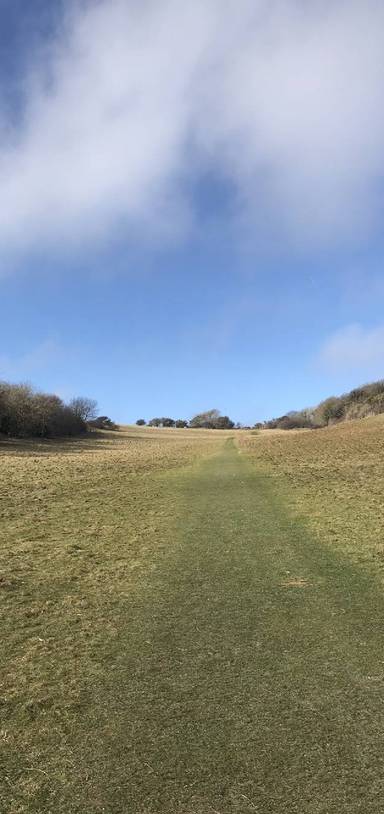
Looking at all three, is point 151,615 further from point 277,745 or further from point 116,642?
point 277,745

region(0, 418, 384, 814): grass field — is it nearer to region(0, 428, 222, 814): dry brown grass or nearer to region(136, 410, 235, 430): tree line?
region(0, 428, 222, 814): dry brown grass

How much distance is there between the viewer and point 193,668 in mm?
5684

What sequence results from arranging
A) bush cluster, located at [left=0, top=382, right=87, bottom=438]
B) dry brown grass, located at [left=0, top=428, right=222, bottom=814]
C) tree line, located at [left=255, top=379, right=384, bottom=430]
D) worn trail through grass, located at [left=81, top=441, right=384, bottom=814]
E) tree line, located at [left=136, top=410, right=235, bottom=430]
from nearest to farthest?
worn trail through grass, located at [left=81, top=441, right=384, bottom=814] → dry brown grass, located at [left=0, top=428, right=222, bottom=814] → bush cluster, located at [left=0, top=382, right=87, bottom=438] → tree line, located at [left=255, top=379, right=384, bottom=430] → tree line, located at [left=136, top=410, right=235, bottom=430]

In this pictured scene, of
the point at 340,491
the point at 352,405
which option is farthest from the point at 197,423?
the point at 340,491

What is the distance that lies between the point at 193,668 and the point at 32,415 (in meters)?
74.4

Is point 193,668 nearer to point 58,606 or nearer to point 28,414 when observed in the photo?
point 58,606

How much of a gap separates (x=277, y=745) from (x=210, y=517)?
1103cm

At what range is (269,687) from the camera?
521 cm

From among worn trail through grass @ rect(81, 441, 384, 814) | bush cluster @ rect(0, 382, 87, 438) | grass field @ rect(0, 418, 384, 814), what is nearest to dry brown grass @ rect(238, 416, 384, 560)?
grass field @ rect(0, 418, 384, 814)

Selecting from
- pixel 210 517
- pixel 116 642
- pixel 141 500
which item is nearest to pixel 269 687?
pixel 116 642

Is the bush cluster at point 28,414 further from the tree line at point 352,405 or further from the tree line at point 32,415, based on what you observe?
the tree line at point 352,405

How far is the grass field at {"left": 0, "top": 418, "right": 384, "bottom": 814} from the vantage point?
3814 millimetres

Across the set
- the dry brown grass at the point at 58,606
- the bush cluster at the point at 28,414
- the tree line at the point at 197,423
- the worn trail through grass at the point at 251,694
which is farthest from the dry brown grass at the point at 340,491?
the tree line at the point at 197,423

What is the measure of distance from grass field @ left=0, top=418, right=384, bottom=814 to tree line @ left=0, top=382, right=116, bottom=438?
61.6 meters
